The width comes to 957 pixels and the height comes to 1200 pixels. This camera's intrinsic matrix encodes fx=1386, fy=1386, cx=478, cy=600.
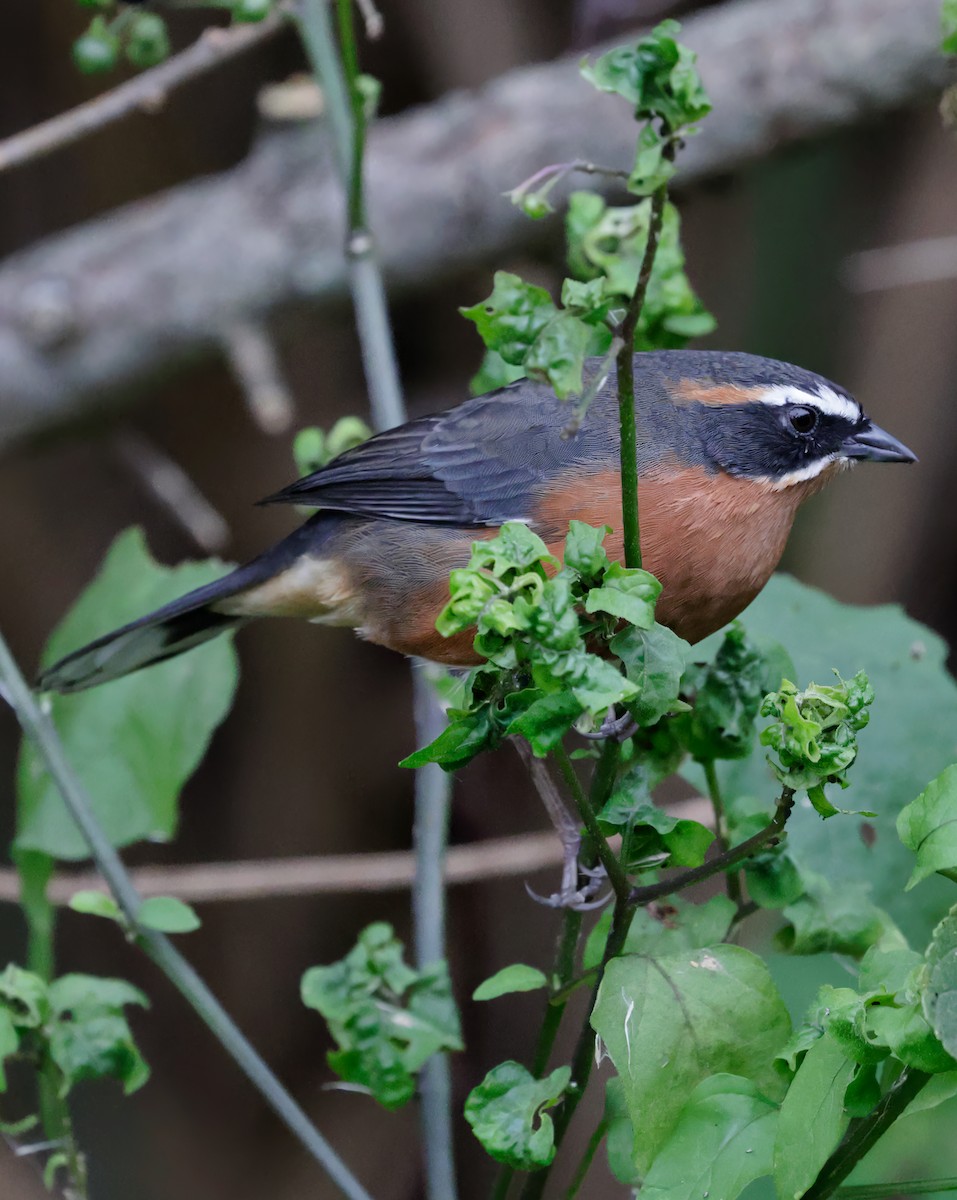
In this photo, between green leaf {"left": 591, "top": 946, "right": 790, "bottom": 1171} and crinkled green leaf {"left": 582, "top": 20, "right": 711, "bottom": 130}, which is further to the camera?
green leaf {"left": 591, "top": 946, "right": 790, "bottom": 1171}

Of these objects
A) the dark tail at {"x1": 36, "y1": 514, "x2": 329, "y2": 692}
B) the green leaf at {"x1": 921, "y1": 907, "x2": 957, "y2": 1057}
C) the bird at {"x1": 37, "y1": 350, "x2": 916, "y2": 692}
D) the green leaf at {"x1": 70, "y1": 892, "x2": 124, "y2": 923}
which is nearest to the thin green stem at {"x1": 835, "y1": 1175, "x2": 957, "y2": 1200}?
the green leaf at {"x1": 921, "y1": 907, "x2": 957, "y2": 1057}

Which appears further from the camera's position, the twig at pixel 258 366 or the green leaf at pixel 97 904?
the twig at pixel 258 366

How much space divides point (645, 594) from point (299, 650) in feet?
13.4

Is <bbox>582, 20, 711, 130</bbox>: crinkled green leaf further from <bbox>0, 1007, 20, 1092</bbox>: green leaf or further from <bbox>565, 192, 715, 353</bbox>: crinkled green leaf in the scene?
<bbox>0, 1007, 20, 1092</bbox>: green leaf

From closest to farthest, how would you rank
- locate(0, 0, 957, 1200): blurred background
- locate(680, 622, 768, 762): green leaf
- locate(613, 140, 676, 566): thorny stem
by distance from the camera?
locate(613, 140, 676, 566): thorny stem < locate(680, 622, 768, 762): green leaf < locate(0, 0, 957, 1200): blurred background

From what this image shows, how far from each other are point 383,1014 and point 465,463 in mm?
1506

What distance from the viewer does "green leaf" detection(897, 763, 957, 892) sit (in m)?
1.35

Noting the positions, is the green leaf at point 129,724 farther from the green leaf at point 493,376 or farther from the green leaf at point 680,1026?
the green leaf at point 680,1026

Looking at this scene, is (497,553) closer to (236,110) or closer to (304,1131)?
(304,1131)

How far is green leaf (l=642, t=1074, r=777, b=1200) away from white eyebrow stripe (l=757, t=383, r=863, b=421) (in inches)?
69.8

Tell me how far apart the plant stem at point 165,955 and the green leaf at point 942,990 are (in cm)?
99

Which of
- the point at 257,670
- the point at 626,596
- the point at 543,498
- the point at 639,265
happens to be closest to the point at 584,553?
the point at 626,596

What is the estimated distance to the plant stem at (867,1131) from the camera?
1408mm

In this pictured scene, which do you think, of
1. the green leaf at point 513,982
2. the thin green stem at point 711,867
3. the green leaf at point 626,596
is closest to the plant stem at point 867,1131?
the thin green stem at point 711,867
